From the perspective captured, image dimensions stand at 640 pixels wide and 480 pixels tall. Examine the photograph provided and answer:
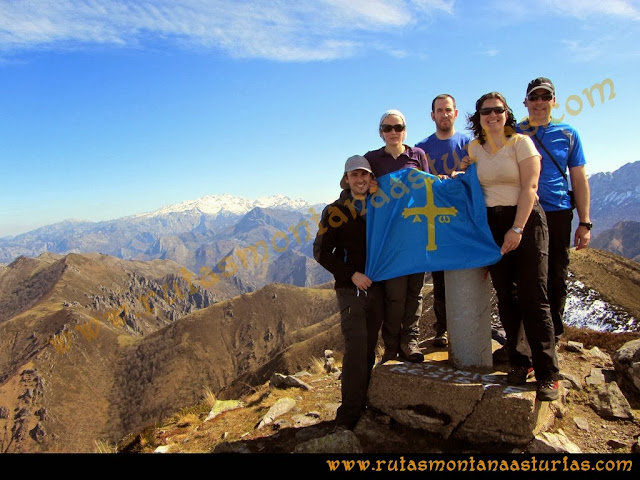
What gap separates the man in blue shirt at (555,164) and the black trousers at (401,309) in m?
2.49

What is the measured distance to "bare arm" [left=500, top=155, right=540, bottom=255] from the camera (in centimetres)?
566

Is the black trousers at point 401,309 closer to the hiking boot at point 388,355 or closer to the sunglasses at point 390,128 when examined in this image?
the hiking boot at point 388,355

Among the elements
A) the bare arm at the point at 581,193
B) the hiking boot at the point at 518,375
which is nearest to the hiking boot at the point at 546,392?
the hiking boot at the point at 518,375

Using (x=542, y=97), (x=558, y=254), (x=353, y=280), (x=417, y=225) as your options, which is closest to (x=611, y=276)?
(x=558, y=254)

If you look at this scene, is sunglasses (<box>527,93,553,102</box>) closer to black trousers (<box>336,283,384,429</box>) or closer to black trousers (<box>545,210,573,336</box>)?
black trousers (<box>545,210,573,336</box>)

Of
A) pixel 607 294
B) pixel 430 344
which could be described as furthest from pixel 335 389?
pixel 607 294

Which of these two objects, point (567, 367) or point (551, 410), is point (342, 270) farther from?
point (567, 367)

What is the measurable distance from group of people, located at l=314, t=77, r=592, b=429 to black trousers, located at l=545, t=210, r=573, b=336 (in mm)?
19

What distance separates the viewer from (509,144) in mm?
5871

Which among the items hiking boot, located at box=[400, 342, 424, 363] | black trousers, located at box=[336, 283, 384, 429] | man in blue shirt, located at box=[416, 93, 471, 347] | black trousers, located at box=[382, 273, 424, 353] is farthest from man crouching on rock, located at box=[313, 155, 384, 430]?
man in blue shirt, located at box=[416, 93, 471, 347]

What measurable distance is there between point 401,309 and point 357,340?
1.09 meters

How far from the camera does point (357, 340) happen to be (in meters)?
6.77

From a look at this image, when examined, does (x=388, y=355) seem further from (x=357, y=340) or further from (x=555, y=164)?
(x=555, y=164)

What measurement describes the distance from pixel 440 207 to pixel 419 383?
126 inches
